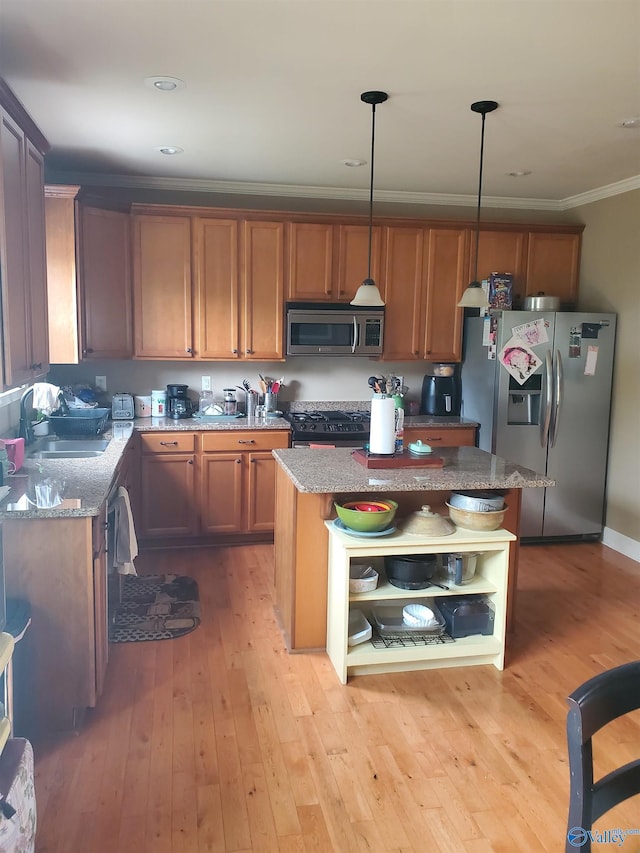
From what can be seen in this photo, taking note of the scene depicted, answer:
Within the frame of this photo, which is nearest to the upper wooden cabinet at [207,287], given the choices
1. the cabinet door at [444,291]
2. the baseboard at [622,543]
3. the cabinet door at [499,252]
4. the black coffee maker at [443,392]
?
the cabinet door at [444,291]

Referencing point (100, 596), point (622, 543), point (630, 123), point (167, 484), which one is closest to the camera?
point (100, 596)

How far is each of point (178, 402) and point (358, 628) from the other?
2447 millimetres

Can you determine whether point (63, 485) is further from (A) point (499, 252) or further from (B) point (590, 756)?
(A) point (499, 252)

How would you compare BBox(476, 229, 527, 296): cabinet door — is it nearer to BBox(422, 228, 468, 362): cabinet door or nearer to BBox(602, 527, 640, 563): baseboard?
BBox(422, 228, 468, 362): cabinet door

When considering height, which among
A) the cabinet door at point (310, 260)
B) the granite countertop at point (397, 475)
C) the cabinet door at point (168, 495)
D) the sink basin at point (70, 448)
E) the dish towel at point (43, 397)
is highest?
the cabinet door at point (310, 260)

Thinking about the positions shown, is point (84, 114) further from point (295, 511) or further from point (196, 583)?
point (196, 583)

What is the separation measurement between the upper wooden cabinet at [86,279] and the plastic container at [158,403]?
36cm

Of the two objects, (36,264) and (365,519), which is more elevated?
(36,264)

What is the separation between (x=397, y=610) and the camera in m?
3.27

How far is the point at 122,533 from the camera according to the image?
3273mm

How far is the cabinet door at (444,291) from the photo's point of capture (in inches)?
200

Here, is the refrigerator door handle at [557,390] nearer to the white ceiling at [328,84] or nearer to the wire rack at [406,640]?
the white ceiling at [328,84]

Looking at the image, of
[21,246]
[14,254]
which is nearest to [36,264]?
[21,246]

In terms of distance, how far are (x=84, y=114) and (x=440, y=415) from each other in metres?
3.21
